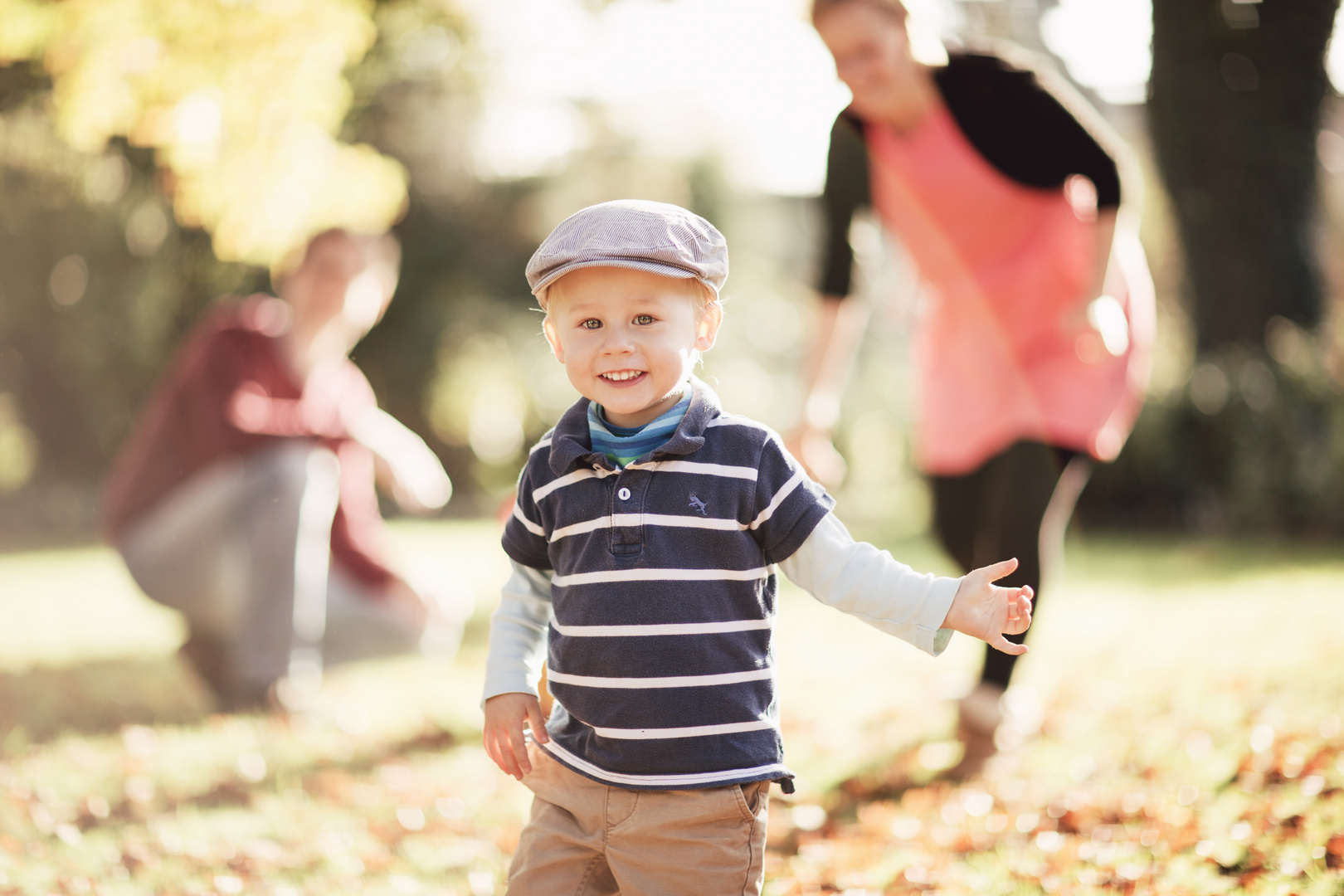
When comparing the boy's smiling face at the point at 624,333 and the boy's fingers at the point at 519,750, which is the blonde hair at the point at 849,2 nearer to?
the boy's smiling face at the point at 624,333

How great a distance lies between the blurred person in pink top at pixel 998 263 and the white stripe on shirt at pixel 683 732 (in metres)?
1.13

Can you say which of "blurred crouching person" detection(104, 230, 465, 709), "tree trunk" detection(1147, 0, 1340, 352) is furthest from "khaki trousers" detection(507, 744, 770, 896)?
"tree trunk" detection(1147, 0, 1340, 352)

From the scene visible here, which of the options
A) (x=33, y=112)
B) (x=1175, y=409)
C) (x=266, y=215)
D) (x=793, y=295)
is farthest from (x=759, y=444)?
(x=793, y=295)

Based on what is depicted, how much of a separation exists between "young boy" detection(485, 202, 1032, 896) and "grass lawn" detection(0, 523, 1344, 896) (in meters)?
0.81

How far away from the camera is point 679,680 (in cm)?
169

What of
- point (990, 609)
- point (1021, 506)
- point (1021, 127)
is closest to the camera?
point (990, 609)

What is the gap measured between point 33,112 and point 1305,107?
11.7 metres

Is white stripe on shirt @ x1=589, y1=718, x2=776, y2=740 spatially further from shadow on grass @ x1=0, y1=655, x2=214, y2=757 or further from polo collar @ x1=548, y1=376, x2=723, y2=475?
shadow on grass @ x1=0, y1=655, x2=214, y2=757

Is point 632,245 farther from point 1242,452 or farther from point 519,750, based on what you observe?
point 1242,452

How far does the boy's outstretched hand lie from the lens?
5.25 feet

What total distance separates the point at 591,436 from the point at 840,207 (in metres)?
1.80

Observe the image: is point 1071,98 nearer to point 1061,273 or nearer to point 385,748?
point 1061,273

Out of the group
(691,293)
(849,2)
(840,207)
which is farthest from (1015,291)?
(691,293)

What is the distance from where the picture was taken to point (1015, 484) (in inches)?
122
